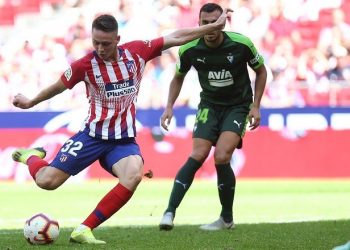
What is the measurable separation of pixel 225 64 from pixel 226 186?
1.21 metres

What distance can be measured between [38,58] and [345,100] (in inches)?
246

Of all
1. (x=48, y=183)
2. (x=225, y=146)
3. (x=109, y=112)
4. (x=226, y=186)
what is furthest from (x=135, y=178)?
(x=226, y=186)

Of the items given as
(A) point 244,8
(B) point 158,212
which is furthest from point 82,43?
(B) point 158,212

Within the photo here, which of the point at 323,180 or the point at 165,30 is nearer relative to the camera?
the point at 323,180

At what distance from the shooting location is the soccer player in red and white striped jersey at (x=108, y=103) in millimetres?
7352

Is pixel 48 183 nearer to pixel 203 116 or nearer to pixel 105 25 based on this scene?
pixel 105 25

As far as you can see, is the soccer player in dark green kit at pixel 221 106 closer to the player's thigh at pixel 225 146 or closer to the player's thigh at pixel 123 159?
the player's thigh at pixel 225 146

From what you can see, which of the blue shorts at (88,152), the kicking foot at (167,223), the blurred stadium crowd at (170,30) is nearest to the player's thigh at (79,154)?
the blue shorts at (88,152)

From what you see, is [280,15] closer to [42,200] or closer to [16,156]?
[42,200]

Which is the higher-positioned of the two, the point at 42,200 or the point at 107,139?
the point at 107,139

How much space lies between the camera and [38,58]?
18.1 meters

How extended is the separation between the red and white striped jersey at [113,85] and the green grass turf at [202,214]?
98 cm

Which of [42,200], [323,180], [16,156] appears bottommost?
[323,180]

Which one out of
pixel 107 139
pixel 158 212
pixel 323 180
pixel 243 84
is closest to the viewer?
pixel 107 139
